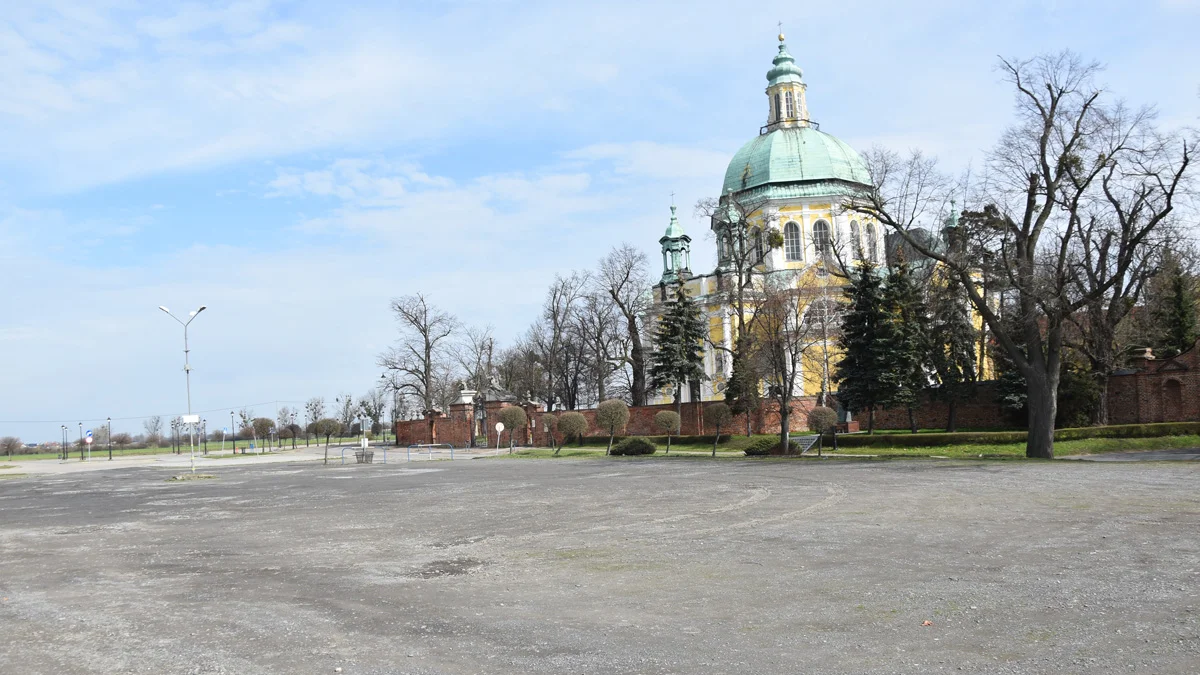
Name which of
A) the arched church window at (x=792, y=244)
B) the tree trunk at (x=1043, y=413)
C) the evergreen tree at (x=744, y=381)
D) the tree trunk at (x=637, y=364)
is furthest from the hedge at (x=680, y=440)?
the tree trunk at (x=1043, y=413)

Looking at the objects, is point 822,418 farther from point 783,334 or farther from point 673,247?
point 673,247

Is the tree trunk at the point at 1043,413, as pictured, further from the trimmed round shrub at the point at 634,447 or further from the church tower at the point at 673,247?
the church tower at the point at 673,247

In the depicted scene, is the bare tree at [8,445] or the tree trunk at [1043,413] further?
the bare tree at [8,445]

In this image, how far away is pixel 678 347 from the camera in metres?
49.9

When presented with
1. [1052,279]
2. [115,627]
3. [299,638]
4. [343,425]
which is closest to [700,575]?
[299,638]

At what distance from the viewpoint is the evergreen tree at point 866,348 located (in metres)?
42.5

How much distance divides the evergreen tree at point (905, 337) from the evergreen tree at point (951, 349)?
0.89 meters

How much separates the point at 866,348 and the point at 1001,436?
28.7 feet

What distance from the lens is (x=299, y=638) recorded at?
304 inches

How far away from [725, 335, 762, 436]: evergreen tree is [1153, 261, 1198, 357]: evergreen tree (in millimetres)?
18322

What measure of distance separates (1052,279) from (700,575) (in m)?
20.8

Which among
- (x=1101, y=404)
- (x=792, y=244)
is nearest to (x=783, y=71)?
(x=792, y=244)

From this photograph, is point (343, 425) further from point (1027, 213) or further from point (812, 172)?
point (1027, 213)

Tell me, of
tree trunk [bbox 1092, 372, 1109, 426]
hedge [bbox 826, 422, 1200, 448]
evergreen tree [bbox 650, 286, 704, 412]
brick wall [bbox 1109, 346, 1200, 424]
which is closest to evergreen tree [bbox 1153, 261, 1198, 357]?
brick wall [bbox 1109, 346, 1200, 424]
